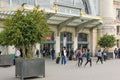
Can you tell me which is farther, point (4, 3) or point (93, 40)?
point (93, 40)

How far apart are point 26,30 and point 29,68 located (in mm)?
2070

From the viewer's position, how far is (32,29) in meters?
16.4

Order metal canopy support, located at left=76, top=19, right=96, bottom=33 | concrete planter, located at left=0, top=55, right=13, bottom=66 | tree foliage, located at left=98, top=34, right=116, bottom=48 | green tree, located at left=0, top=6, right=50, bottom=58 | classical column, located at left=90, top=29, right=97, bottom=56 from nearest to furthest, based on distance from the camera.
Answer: green tree, located at left=0, top=6, right=50, bottom=58, concrete planter, located at left=0, top=55, right=13, bottom=66, tree foliage, located at left=98, top=34, right=116, bottom=48, metal canopy support, located at left=76, top=19, right=96, bottom=33, classical column, located at left=90, top=29, right=97, bottom=56

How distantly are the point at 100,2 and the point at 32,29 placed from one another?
35311 millimetres

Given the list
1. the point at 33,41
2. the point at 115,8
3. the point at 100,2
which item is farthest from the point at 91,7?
the point at 33,41

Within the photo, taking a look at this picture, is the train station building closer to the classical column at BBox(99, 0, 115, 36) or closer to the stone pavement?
the classical column at BBox(99, 0, 115, 36)

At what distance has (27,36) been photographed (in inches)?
639

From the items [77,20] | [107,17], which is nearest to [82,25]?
[77,20]

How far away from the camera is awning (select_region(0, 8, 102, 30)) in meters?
36.9

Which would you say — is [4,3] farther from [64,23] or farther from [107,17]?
[107,17]

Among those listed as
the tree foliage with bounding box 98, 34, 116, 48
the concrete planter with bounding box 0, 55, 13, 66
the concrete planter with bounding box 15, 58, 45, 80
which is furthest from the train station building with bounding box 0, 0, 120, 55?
the concrete planter with bounding box 15, 58, 45, 80

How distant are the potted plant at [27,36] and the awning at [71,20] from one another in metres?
17.0

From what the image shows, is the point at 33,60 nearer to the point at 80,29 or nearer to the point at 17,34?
the point at 17,34

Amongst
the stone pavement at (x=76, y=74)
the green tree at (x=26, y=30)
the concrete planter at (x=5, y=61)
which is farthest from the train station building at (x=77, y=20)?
the green tree at (x=26, y=30)
